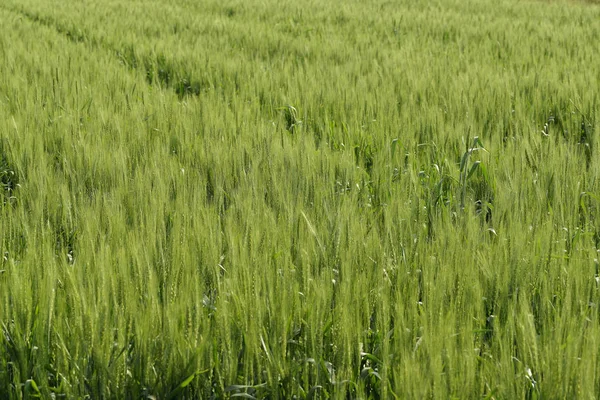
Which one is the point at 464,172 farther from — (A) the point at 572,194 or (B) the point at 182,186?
(B) the point at 182,186

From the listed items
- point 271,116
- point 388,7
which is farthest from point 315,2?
point 271,116

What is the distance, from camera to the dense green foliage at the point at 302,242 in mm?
1062

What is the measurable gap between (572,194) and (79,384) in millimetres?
1398

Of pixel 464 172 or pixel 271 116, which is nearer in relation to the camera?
pixel 464 172

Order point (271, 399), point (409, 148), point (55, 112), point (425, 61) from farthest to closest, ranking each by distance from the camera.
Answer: point (425, 61)
point (55, 112)
point (409, 148)
point (271, 399)

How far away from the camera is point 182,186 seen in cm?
200

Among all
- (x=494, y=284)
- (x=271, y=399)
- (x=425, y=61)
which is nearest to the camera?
(x=271, y=399)

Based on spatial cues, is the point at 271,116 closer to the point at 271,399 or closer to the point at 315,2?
the point at 271,399

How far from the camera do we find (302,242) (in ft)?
4.72

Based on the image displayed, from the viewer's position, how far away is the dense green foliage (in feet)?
3.48

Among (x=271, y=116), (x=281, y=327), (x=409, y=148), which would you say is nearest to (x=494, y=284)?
(x=281, y=327)

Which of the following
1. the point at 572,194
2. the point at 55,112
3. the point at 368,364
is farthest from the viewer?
the point at 55,112

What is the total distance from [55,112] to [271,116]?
39.4 inches

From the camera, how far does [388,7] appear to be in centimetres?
986
